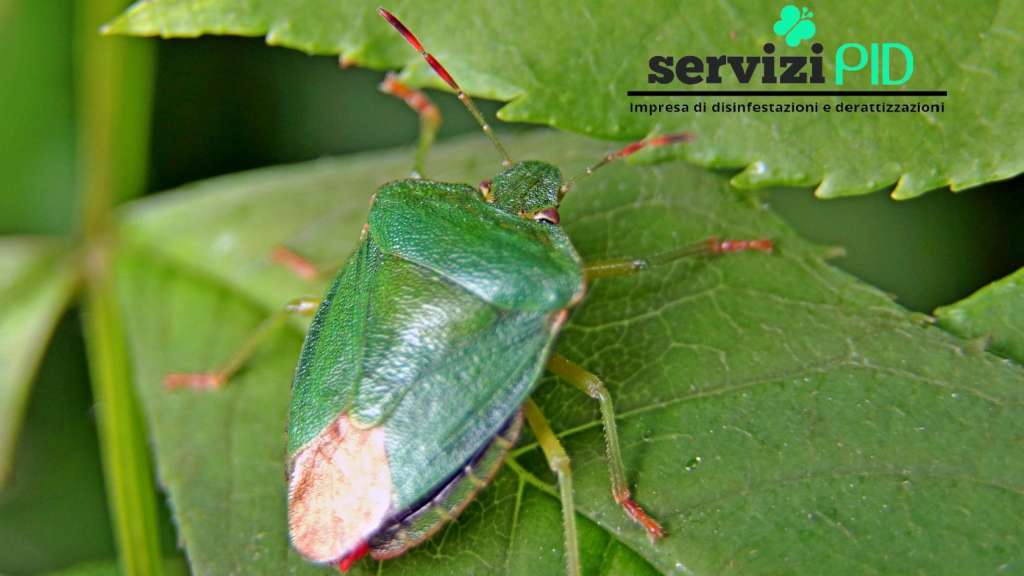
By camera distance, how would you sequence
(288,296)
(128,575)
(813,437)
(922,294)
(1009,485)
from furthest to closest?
1. (922,294)
2. (288,296)
3. (128,575)
4. (813,437)
5. (1009,485)

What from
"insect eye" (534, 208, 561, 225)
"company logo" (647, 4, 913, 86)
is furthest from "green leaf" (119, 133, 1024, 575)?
"company logo" (647, 4, 913, 86)

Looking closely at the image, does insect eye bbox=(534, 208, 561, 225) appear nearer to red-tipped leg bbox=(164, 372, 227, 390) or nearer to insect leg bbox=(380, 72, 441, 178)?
insect leg bbox=(380, 72, 441, 178)

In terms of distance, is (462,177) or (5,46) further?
(5,46)

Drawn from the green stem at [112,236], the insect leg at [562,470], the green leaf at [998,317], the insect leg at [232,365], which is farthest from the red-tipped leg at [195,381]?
the green leaf at [998,317]

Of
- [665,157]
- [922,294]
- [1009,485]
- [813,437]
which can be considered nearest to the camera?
[1009,485]

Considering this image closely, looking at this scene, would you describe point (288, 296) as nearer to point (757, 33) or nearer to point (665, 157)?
point (665, 157)

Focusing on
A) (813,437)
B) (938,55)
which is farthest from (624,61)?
(813,437)
